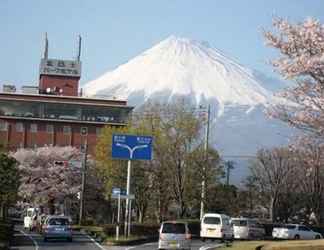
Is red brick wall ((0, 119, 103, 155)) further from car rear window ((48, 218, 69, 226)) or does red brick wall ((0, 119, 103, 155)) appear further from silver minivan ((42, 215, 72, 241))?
silver minivan ((42, 215, 72, 241))

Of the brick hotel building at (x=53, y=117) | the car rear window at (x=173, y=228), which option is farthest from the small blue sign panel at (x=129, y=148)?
the brick hotel building at (x=53, y=117)

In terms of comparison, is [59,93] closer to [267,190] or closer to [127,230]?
[267,190]

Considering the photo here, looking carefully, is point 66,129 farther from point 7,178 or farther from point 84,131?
point 7,178

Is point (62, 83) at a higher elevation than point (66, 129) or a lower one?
higher

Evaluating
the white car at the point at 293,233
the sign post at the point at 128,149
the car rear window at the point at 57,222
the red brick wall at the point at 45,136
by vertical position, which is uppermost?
the red brick wall at the point at 45,136

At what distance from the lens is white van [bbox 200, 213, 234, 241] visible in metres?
43.3

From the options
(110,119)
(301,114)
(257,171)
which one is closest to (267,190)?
(257,171)

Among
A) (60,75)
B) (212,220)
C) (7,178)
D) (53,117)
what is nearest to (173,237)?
(212,220)

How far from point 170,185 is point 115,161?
5642 mm

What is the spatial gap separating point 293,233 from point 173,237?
2120cm

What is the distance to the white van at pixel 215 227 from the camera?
43.3 meters

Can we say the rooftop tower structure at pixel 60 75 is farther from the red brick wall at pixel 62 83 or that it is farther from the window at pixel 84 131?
the window at pixel 84 131

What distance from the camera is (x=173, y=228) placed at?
33000mm

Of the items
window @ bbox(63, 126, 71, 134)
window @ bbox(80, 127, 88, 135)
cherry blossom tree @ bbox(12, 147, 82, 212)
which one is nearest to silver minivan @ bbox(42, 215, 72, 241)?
cherry blossom tree @ bbox(12, 147, 82, 212)
